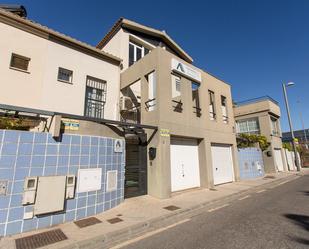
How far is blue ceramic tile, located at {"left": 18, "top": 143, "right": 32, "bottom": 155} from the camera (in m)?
4.63

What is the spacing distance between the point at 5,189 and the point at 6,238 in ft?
3.65

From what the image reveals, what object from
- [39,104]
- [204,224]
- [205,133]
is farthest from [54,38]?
[204,224]

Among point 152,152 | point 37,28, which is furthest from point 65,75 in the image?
point 152,152

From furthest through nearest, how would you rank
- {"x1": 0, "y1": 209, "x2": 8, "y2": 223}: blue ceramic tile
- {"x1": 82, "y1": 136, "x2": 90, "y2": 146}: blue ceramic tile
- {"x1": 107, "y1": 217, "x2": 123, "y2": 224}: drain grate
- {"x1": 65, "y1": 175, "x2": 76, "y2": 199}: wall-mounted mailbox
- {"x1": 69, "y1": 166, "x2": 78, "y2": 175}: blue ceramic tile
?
{"x1": 82, "y1": 136, "x2": 90, "y2": 146}: blue ceramic tile → {"x1": 69, "y1": 166, "x2": 78, "y2": 175}: blue ceramic tile → {"x1": 65, "y1": 175, "x2": 76, "y2": 199}: wall-mounted mailbox → {"x1": 107, "y1": 217, "x2": 123, "y2": 224}: drain grate → {"x1": 0, "y1": 209, "x2": 8, "y2": 223}: blue ceramic tile

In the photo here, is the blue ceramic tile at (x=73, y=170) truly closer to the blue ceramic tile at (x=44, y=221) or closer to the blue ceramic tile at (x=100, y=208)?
the blue ceramic tile at (x=44, y=221)

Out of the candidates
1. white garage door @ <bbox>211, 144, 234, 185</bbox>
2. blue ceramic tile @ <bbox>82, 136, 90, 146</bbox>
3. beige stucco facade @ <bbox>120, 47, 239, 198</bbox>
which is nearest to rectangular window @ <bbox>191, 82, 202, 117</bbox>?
beige stucco facade @ <bbox>120, 47, 239, 198</bbox>

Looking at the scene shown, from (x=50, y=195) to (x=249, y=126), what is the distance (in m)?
23.0

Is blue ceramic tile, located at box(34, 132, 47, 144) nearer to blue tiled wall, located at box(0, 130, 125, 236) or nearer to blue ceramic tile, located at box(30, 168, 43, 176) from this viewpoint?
blue tiled wall, located at box(0, 130, 125, 236)

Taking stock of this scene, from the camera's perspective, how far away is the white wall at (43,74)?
733 cm

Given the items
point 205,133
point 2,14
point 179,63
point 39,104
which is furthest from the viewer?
point 205,133

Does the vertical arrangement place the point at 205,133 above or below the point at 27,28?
below

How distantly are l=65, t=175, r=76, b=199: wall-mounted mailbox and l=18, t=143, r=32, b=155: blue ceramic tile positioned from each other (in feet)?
4.26

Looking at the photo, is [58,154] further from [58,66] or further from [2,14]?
[2,14]

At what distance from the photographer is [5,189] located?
4.36 meters
